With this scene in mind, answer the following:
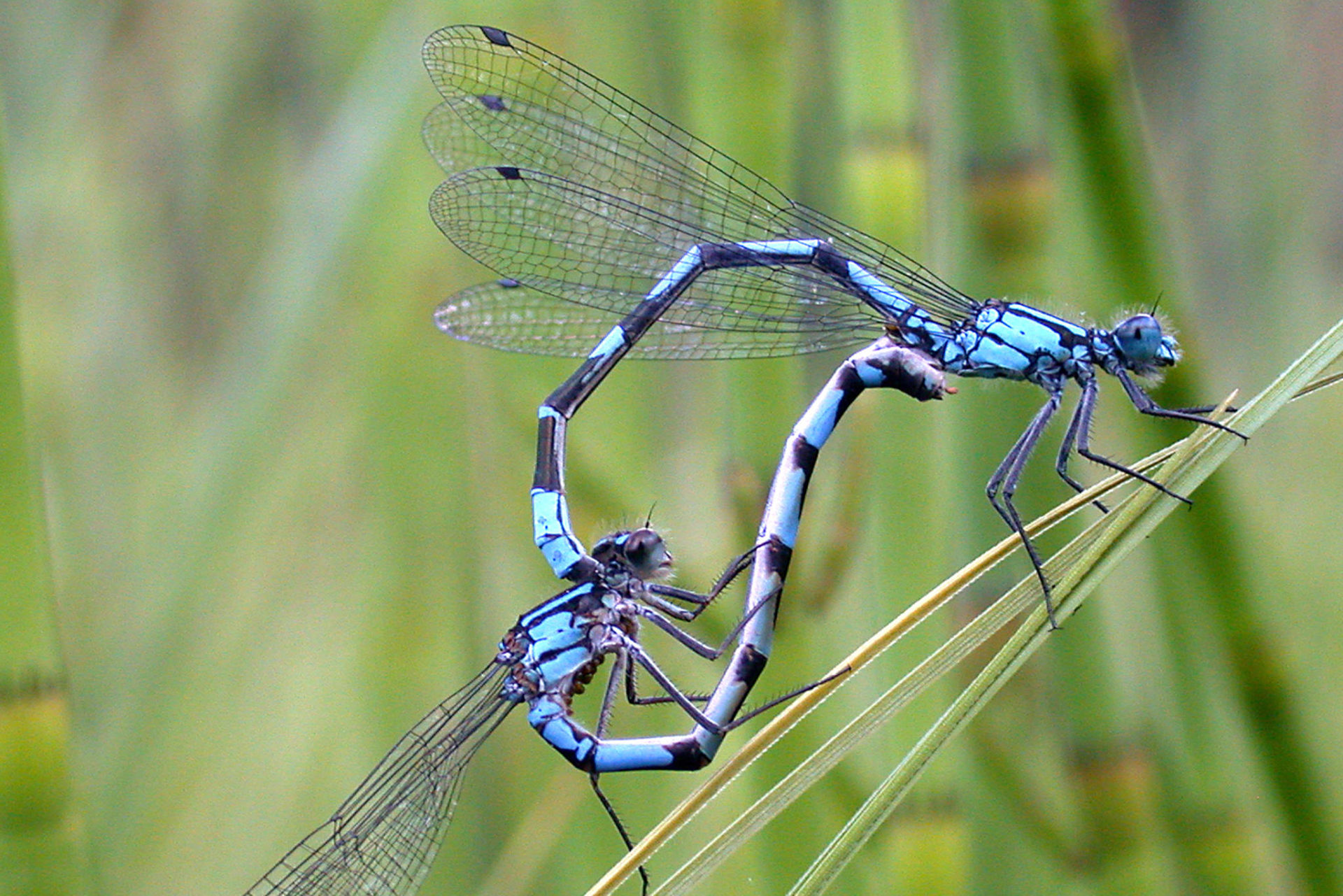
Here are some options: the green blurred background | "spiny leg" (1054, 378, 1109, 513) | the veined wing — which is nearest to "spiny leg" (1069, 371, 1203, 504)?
"spiny leg" (1054, 378, 1109, 513)

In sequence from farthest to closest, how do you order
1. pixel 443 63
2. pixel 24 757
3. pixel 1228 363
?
pixel 1228 363 → pixel 443 63 → pixel 24 757

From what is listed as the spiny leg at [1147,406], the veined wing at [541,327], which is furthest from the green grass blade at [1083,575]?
the veined wing at [541,327]

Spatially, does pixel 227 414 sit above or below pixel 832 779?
above

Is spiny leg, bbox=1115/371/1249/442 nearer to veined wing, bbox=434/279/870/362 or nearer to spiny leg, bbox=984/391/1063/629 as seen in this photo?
spiny leg, bbox=984/391/1063/629

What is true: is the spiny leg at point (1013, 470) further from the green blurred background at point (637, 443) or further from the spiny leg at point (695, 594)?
the spiny leg at point (695, 594)

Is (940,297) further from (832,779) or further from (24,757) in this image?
(24,757)

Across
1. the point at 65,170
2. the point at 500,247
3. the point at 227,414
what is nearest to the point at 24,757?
the point at 227,414

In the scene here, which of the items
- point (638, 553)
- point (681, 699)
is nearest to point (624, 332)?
point (638, 553)

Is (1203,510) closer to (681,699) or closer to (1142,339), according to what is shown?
(1142,339)
